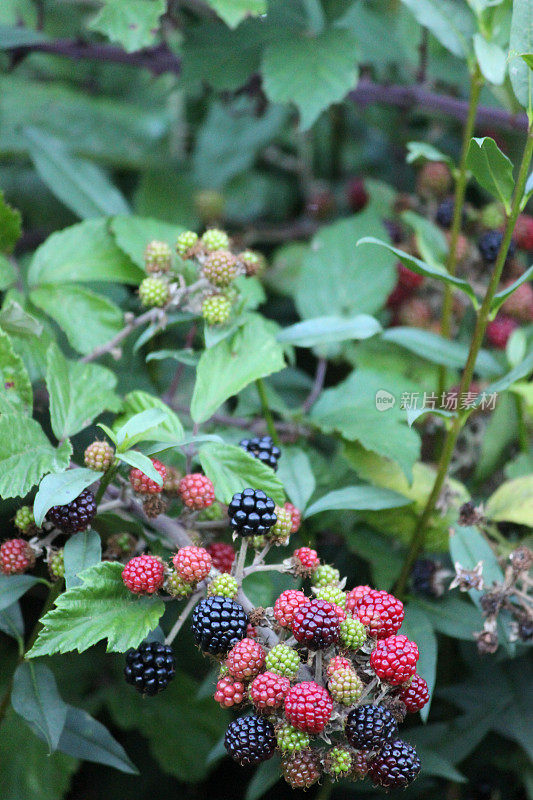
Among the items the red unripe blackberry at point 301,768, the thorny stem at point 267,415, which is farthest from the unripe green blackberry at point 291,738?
the thorny stem at point 267,415

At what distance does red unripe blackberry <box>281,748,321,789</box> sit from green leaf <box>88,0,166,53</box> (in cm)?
107

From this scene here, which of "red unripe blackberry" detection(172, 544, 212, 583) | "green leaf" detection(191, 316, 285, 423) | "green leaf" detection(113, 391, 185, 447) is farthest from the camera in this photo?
"green leaf" detection(191, 316, 285, 423)

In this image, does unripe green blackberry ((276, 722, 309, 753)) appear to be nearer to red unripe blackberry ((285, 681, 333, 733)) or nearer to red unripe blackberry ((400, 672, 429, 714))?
red unripe blackberry ((285, 681, 333, 733))

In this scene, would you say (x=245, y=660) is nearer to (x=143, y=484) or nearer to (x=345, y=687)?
(x=345, y=687)

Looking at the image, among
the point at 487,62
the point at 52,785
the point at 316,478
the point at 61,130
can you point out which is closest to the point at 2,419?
the point at 316,478

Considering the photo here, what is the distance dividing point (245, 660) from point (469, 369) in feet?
1.58

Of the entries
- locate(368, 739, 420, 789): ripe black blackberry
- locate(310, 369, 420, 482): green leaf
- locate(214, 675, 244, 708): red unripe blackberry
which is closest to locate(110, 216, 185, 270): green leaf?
locate(310, 369, 420, 482): green leaf

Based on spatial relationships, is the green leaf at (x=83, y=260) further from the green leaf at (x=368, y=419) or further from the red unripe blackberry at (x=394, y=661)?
the red unripe blackberry at (x=394, y=661)

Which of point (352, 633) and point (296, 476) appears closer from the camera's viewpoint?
point (352, 633)

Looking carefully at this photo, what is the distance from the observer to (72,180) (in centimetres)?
145

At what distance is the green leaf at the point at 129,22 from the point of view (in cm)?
122

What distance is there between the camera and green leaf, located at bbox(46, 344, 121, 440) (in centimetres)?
93

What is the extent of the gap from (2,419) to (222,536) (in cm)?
39

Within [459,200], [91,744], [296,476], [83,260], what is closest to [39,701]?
[91,744]
